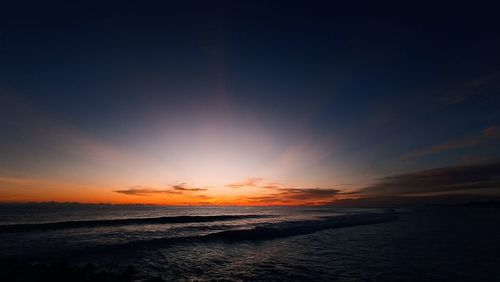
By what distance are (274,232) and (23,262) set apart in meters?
27.8

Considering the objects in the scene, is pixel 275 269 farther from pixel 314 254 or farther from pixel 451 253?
pixel 451 253

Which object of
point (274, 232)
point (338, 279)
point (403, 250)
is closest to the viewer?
point (338, 279)

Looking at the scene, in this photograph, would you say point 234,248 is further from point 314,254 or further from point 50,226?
point 50,226

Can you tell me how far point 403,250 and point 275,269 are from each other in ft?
44.5

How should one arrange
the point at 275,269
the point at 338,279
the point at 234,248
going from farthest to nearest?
the point at 234,248 → the point at 275,269 → the point at 338,279

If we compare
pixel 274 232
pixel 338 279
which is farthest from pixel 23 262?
pixel 274 232

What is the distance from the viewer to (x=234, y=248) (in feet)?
86.5

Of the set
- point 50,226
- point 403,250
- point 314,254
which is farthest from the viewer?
point 50,226

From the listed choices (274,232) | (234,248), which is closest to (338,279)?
(234,248)

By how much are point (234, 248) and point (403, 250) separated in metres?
15.0

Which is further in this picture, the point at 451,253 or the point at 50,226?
the point at 50,226

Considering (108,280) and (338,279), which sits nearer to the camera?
(108,280)

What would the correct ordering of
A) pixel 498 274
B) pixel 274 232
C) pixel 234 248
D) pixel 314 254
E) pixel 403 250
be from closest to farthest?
pixel 498 274
pixel 314 254
pixel 403 250
pixel 234 248
pixel 274 232

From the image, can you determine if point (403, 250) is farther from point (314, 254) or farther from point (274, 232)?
point (274, 232)
